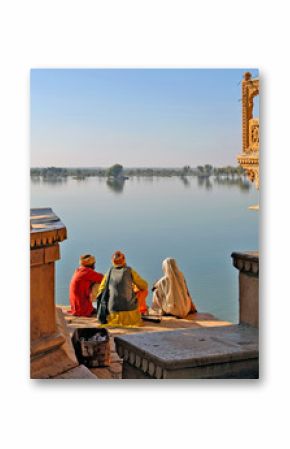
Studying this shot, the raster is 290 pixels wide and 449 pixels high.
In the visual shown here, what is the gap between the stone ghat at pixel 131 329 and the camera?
4.61m

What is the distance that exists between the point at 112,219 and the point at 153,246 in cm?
27

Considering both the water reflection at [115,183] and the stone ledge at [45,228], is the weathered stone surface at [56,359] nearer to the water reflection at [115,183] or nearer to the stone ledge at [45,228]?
the stone ledge at [45,228]

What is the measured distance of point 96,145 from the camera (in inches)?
180

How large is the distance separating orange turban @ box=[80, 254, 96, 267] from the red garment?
29 millimetres

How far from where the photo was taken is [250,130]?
14.8 ft

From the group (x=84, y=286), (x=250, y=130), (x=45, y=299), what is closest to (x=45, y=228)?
(x=45, y=299)

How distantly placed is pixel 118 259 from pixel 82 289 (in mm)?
283

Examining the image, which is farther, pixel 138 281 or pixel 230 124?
pixel 138 281

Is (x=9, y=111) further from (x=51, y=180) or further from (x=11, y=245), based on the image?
(x=11, y=245)

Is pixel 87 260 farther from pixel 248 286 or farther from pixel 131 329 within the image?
pixel 248 286

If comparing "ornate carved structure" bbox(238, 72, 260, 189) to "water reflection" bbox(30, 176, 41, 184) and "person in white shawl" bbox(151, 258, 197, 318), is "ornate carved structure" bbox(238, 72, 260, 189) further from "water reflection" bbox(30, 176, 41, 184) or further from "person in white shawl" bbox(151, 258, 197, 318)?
"water reflection" bbox(30, 176, 41, 184)
